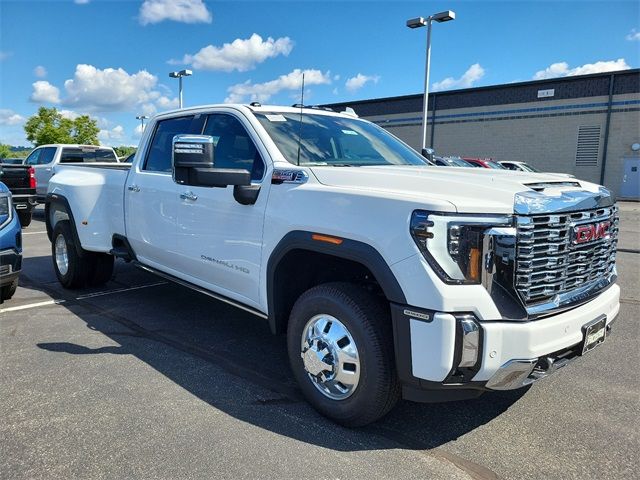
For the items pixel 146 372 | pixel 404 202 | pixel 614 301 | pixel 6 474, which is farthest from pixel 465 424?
pixel 6 474

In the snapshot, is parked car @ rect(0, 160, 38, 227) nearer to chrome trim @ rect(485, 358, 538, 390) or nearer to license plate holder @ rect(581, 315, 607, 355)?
chrome trim @ rect(485, 358, 538, 390)

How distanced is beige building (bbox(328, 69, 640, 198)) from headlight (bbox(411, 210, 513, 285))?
29.0 metres

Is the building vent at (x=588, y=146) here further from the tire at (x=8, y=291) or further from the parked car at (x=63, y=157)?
the tire at (x=8, y=291)

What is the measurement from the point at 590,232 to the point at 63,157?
47.6 ft

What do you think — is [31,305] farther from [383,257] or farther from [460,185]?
[460,185]

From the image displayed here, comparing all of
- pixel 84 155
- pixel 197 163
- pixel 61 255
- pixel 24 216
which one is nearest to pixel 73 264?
pixel 61 255

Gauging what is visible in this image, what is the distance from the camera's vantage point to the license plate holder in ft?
9.29

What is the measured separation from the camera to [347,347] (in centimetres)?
290

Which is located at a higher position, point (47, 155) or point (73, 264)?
point (47, 155)

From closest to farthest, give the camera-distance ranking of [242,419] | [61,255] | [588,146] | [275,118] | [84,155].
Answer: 1. [242,419]
2. [275,118]
3. [61,255]
4. [84,155]
5. [588,146]

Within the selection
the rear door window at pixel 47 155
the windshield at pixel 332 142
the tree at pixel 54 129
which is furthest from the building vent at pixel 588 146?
the tree at pixel 54 129

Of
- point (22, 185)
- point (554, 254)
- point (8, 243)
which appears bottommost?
point (8, 243)

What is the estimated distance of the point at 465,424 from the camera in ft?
10.3

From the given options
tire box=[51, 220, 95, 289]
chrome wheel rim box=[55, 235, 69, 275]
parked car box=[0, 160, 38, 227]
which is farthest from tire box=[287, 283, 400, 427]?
parked car box=[0, 160, 38, 227]
